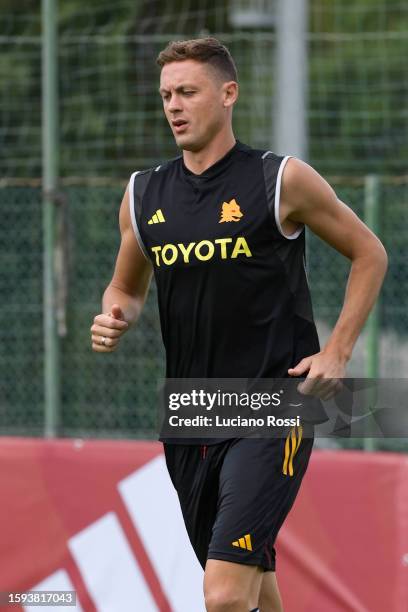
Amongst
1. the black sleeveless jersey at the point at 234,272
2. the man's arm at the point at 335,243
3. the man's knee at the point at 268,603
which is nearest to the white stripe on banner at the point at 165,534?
the man's knee at the point at 268,603

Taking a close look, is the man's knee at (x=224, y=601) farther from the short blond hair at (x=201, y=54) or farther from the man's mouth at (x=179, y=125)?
the short blond hair at (x=201, y=54)

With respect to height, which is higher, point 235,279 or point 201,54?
point 201,54

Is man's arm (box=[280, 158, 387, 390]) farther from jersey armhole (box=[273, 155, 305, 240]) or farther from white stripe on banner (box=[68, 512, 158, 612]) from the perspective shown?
white stripe on banner (box=[68, 512, 158, 612])

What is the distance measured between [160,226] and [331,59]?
451cm

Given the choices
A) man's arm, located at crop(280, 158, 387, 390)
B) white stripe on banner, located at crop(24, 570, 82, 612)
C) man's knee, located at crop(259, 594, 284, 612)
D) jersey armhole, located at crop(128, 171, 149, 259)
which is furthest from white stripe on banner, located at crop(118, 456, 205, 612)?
man's arm, located at crop(280, 158, 387, 390)

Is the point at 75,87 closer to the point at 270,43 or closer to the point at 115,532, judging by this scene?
the point at 270,43

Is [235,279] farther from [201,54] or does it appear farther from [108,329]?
[201,54]

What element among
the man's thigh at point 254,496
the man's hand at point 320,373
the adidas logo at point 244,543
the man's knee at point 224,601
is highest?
the man's hand at point 320,373

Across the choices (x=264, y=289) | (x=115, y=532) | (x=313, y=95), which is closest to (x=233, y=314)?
(x=264, y=289)

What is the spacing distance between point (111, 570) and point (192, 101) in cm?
235

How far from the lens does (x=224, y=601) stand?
4.35 metres

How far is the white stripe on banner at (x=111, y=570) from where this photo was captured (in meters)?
5.95

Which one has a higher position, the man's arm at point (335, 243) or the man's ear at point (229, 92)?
the man's ear at point (229, 92)

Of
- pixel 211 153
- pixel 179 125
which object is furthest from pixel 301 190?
pixel 179 125
